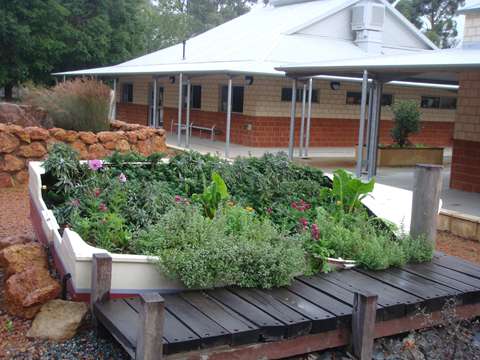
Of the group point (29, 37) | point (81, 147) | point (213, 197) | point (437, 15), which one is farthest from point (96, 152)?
point (437, 15)

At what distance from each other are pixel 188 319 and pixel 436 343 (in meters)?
1.88

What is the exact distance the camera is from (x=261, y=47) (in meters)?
19.0

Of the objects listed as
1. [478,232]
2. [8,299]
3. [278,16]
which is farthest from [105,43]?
[8,299]

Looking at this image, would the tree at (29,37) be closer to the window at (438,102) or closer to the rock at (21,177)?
the window at (438,102)

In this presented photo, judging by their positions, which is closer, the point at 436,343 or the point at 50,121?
the point at 436,343

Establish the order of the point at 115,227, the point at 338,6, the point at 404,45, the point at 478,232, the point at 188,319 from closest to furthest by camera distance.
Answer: the point at 188,319, the point at 115,227, the point at 478,232, the point at 338,6, the point at 404,45

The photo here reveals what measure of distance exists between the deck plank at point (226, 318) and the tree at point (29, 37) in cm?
2482

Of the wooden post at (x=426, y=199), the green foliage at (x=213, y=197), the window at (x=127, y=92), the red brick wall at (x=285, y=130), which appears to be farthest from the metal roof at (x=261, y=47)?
the wooden post at (x=426, y=199)

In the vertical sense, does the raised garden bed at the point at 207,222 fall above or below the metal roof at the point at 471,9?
below

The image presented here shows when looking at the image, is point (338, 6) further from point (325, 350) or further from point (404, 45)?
point (325, 350)

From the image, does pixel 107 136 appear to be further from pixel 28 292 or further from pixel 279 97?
pixel 279 97

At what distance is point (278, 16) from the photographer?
941 inches

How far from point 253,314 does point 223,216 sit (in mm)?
1206

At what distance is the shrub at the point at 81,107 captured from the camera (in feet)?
39.3
